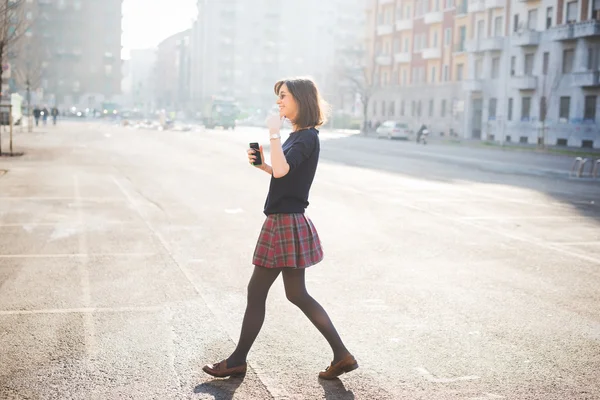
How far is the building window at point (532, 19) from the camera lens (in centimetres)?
5779

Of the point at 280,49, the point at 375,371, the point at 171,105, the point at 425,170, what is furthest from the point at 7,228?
the point at 171,105

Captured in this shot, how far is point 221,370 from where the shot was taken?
4.98 m

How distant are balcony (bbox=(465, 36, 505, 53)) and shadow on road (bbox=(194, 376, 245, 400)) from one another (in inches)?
2353

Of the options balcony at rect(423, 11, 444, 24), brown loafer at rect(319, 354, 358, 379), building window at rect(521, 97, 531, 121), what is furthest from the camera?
balcony at rect(423, 11, 444, 24)

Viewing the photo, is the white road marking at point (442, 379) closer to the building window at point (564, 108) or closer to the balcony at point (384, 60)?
the building window at point (564, 108)

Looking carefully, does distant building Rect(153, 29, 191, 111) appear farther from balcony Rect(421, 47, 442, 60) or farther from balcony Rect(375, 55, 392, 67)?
balcony Rect(421, 47, 442, 60)

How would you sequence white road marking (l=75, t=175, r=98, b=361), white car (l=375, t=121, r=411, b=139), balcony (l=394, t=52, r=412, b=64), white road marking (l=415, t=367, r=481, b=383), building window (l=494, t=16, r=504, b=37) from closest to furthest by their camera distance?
1. white road marking (l=415, t=367, r=481, b=383)
2. white road marking (l=75, t=175, r=98, b=361)
3. white car (l=375, t=121, r=411, b=139)
4. building window (l=494, t=16, r=504, b=37)
5. balcony (l=394, t=52, r=412, b=64)

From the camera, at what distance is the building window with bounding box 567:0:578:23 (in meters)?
53.2

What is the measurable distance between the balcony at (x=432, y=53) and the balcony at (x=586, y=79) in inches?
926

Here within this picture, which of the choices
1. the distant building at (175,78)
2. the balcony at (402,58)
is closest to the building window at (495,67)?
the balcony at (402,58)

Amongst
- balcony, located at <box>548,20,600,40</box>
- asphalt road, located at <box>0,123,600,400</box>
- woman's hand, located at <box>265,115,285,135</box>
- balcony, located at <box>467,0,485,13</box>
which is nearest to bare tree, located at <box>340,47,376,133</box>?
balcony, located at <box>467,0,485,13</box>

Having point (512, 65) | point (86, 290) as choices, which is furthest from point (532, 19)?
point (86, 290)

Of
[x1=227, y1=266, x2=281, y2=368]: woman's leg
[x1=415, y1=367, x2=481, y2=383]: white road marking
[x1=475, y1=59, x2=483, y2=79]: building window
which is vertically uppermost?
[x1=475, y1=59, x2=483, y2=79]: building window

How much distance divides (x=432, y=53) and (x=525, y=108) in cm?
1928
